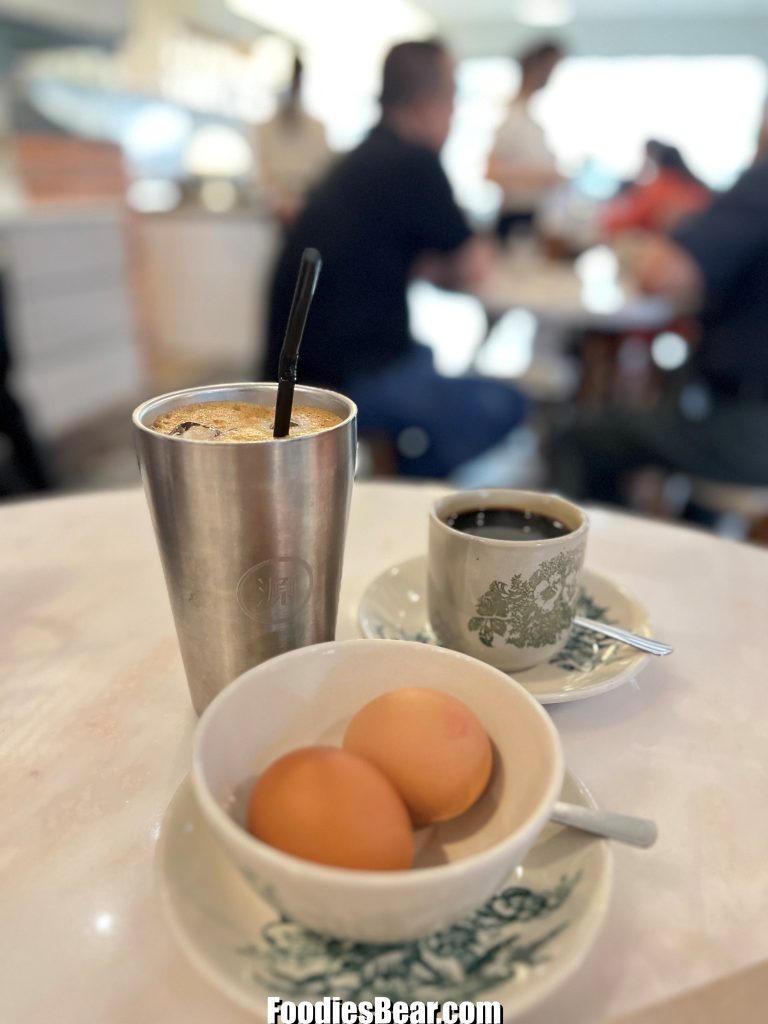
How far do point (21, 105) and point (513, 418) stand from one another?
324 cm

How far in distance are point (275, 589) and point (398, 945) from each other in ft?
0.67

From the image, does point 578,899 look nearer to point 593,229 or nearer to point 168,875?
point 168,875

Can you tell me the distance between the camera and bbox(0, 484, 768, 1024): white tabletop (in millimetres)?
356

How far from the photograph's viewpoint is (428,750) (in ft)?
1.27

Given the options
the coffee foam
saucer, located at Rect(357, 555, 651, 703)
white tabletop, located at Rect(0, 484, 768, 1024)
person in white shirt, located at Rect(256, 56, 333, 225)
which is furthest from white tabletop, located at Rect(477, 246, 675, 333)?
person in white shirt, located at Rect(256, 56, 333, 225)

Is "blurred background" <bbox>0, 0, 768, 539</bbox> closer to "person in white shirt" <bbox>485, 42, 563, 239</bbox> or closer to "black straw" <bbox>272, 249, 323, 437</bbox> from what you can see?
"person in white shirt" <bbox>485, 42, 563, 239</bbox>

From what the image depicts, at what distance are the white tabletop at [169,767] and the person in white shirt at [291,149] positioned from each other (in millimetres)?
3077

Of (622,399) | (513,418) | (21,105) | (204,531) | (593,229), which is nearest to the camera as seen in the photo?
(204,531)

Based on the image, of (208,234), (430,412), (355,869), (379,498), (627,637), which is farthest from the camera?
(208,234)

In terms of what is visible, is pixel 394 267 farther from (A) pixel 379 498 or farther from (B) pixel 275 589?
(B) pixel 275 589

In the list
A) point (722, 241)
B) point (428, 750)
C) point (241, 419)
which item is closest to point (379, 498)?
point (241, 419)

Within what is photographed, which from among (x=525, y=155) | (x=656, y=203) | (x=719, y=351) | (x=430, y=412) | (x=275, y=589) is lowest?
(x=430, y=412)

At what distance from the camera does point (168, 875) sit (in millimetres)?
361

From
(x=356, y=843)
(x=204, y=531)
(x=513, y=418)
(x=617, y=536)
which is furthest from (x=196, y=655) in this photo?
(x=513, y=418)
